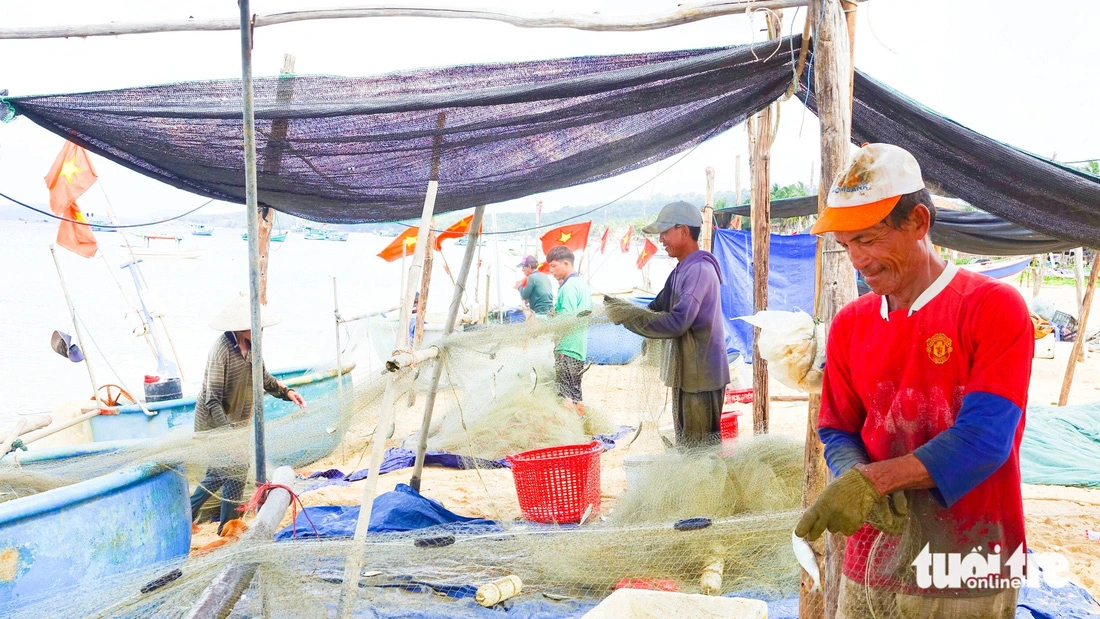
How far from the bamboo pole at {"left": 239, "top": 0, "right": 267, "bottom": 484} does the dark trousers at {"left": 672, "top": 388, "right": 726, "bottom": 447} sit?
2395 mm

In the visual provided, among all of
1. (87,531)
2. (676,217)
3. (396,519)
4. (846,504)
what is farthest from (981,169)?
(87,531)

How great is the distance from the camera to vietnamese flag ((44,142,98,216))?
6.17m

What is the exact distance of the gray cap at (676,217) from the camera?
14.4ft

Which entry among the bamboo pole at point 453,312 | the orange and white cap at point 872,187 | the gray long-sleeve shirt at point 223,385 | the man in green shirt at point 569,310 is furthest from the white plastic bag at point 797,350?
the gray long-sleeve shirt at point 223,385

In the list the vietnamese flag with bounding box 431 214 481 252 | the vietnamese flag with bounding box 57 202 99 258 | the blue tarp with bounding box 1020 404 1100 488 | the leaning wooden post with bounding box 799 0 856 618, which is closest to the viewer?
the leaning wooden post with bounding box 799 0 856 618

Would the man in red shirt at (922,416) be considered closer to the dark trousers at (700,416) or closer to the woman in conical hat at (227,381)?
the dark trousers at (700,416)

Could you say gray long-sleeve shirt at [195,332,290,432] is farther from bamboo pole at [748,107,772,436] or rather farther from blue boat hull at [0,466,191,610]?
bamboo pole at [748,107,772,436]

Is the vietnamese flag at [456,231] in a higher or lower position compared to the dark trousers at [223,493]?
higher

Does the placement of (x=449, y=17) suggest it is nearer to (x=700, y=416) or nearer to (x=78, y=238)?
(x=700, y=416)

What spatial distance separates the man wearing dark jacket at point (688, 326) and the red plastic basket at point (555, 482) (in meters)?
0.64

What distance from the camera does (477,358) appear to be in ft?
12.8

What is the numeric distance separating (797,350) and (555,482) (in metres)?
2.40

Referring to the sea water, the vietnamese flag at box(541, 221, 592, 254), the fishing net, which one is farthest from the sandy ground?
the vietnamese flag at box(541, 221, 592, 254)

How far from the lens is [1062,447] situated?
628 cm
